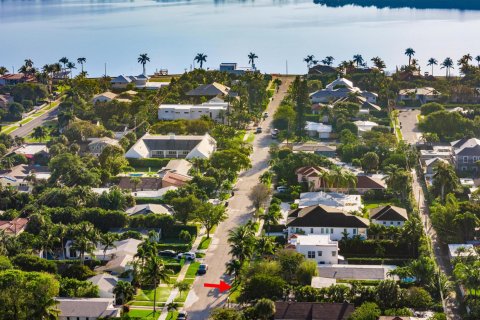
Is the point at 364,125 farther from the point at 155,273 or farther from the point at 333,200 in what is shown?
the point at 155,273

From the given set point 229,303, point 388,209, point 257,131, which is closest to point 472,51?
point 257,131

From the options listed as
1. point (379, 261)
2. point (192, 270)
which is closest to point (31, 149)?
point (192, 270)

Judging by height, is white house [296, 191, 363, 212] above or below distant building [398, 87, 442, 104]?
below

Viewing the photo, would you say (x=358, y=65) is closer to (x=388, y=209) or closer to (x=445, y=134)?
(x=445, y=134)

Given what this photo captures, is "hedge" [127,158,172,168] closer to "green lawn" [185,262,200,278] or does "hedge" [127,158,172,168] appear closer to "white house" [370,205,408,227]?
"green lawn" [185,262,200,278]

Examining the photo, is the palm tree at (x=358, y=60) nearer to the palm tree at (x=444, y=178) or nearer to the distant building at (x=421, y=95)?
the distant building at (x=421, y=95)

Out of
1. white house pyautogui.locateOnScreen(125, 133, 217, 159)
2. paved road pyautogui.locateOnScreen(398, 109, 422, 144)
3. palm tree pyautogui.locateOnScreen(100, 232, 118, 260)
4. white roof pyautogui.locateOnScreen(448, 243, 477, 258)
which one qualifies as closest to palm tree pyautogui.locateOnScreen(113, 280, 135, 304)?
palm tree pyautogui.locateOnScreen(100, 232, 118, 260)
